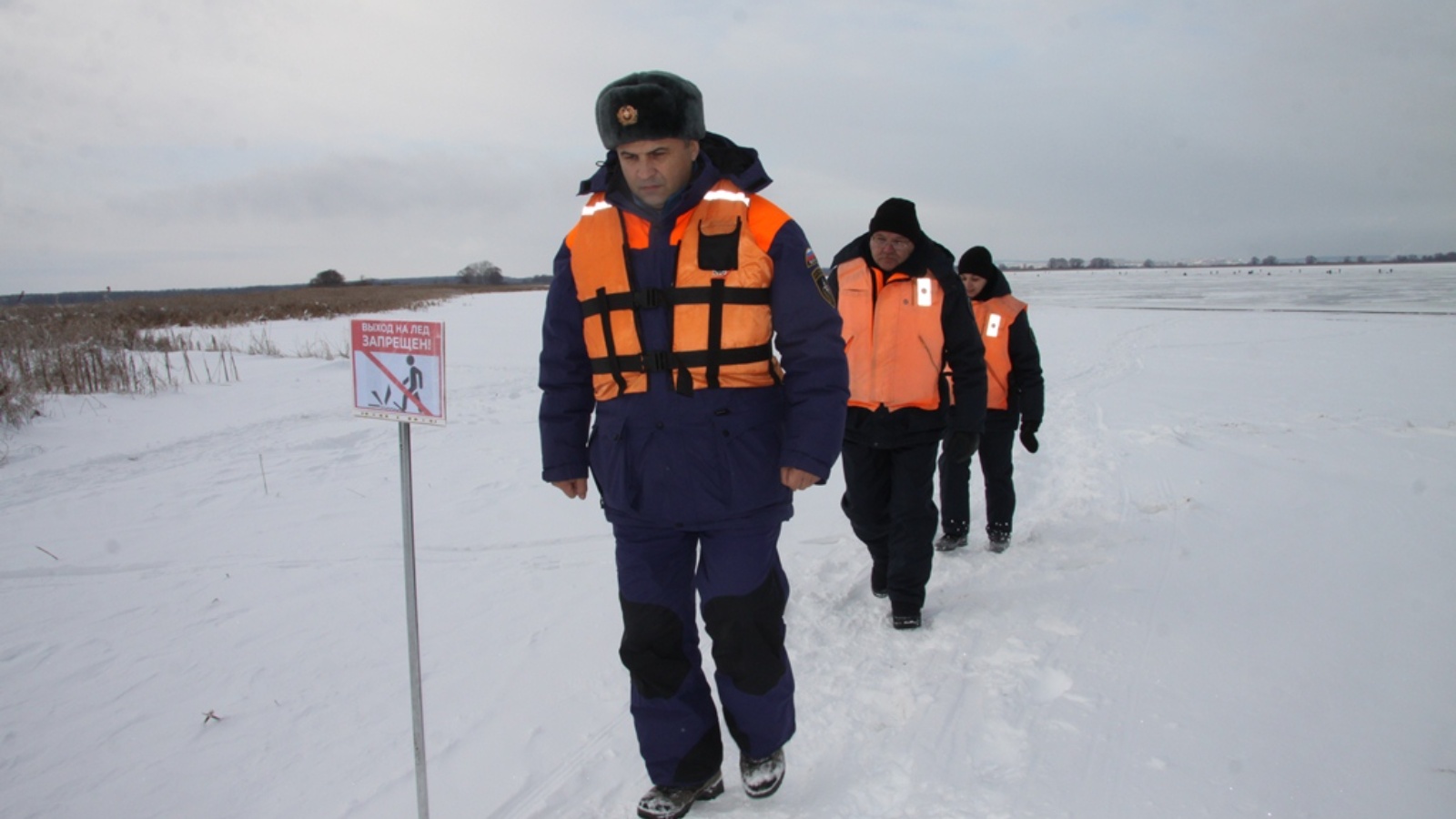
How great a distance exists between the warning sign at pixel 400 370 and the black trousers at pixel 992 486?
2995 millimetres

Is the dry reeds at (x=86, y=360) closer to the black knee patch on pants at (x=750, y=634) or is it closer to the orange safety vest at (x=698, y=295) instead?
the orange safety vest at (x=698, y=295)

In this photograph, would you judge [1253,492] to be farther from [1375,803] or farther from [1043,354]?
[1043,354]

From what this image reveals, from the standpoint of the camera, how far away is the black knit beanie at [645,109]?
200 cm

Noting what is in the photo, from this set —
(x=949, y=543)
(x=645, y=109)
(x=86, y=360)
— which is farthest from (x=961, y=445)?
(x=86, y=360)

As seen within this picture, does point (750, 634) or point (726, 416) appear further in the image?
point (750, 634)

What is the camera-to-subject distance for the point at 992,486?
4.38m

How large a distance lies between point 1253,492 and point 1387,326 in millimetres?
16308

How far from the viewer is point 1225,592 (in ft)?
11.8

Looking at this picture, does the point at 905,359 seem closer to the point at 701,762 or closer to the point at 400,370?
the point at 701,762

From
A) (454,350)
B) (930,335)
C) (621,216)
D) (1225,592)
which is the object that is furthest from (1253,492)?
(454,350)

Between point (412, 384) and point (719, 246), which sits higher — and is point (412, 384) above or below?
below

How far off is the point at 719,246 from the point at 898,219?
1.46m

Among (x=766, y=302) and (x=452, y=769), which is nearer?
(x=766, y=302)

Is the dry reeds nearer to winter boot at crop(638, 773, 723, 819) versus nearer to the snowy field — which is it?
the snowy field
